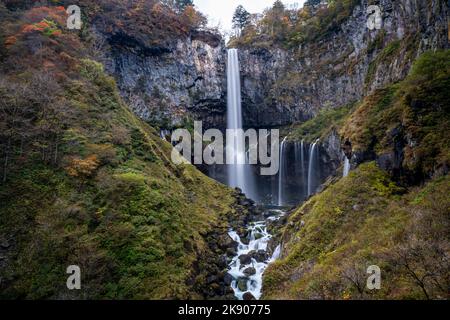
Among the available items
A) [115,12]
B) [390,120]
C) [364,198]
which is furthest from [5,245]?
[115,12]

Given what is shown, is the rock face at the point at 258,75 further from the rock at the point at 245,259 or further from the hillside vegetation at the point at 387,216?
the rock at the point at 245,259

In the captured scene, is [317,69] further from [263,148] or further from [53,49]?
[53,49]

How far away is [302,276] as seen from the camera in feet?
43.0

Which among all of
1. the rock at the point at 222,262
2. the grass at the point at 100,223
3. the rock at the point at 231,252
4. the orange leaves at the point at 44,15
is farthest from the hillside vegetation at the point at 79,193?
the rock at the point at 231,252

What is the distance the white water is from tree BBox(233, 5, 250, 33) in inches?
1888

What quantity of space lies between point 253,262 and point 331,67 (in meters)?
33.6

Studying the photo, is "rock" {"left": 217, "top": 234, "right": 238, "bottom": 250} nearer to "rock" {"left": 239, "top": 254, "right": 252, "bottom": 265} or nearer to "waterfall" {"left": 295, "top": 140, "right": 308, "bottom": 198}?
"rock" {"left": 239, "top": 254, "right": 252, "bottom": 265}

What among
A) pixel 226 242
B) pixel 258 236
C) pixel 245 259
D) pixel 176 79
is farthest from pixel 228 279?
pixel 176 79

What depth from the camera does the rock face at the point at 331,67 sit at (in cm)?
2645

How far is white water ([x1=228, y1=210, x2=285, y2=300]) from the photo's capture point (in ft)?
53.7

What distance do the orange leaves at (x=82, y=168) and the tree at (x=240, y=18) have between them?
51.6m

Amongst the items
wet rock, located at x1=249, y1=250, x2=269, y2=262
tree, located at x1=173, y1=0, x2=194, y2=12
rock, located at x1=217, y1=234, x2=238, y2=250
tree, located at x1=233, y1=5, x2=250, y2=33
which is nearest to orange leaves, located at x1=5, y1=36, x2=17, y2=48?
rock, located at x1=217, y1=234, x2=238, y2=250

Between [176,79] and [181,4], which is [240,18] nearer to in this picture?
[181,4]
